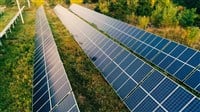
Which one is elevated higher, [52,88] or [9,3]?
[52,88]

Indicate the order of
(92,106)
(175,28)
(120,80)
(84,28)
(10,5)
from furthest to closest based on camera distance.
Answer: (10,5) → (175,28) → (84,28) → (92,106) → (120,80)

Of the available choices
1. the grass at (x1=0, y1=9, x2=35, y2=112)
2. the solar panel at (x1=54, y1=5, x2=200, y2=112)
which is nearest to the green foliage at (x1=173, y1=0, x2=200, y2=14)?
the solar panel at (x1=54, y1=5, x2=200, y2=112)

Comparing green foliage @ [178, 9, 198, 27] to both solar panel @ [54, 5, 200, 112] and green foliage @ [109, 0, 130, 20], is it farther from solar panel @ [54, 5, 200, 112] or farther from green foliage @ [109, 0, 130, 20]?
solar panel @ [54, 5, 200, 112]

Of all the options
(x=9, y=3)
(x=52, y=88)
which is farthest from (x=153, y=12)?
(x=9, y=3)

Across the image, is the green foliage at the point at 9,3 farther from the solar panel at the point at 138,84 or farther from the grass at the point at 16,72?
the solar panel at the point at 138,84

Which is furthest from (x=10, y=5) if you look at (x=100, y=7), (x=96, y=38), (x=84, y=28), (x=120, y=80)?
(x=120, y=80)

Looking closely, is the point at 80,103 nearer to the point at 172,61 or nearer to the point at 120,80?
Answer: the point at 120,80

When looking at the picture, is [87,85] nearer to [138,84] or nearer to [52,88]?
[138,84]
